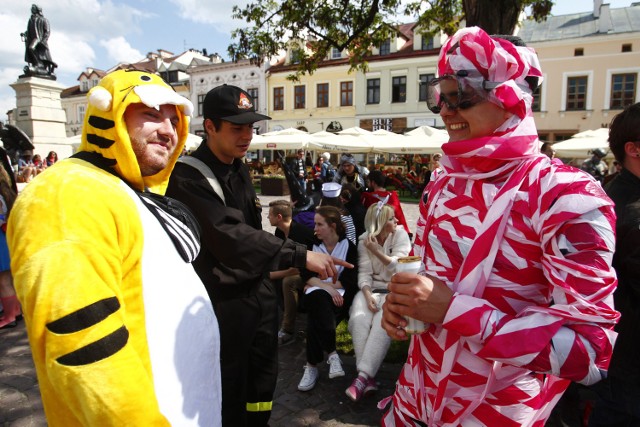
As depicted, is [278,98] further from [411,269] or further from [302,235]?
[411,269]

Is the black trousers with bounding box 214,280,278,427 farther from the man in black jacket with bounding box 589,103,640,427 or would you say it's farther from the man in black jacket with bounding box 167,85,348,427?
the man in black jacket with bounding box 589,103,640,427

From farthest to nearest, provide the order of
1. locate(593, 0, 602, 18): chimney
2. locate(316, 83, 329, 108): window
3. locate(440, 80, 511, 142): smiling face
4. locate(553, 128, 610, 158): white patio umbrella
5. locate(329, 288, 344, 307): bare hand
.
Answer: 1. locate(316, 83, 329, 108): window
2. locate(593, 0, 602, 18): chimney
3. locate(553, 128, 610, 158): white patio umbrella
4. locate(329, 288, 344, 307): bare hand
5. locate(440, 80, 511, 142): smiling face

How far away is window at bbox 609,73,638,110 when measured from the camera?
24141 mm

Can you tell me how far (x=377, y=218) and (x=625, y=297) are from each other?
2421mm

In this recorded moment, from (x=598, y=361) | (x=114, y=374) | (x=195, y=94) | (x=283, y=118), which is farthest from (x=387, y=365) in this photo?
(x=195, y=94)

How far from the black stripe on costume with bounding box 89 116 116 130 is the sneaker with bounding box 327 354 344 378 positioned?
3141mm

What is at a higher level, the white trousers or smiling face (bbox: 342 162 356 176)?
smiling face (bbox: 342 162 356 176)

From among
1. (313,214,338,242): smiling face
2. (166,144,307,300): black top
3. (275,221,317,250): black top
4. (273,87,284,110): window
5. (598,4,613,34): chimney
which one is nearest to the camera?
(166,144,307,300): black top

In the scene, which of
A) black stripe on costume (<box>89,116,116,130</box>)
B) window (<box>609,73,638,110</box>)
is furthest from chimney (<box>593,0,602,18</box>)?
black stripe on costume (<box>89,116,116,130</box>)

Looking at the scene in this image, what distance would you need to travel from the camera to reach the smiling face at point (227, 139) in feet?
7.97

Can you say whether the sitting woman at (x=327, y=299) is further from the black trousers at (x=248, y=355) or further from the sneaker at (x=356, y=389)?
the black trousers at (x=248, y=355)

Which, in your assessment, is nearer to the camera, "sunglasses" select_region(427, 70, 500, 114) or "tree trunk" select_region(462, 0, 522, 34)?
"sunglasses" select_region(427, 70, 500, 114)

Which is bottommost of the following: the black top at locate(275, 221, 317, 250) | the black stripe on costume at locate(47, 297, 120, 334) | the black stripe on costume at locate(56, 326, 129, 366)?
the black top at locate(275, 221, 317, 250)

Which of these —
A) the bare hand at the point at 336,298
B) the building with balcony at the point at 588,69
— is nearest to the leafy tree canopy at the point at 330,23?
the bare hand at the point at 336,298
